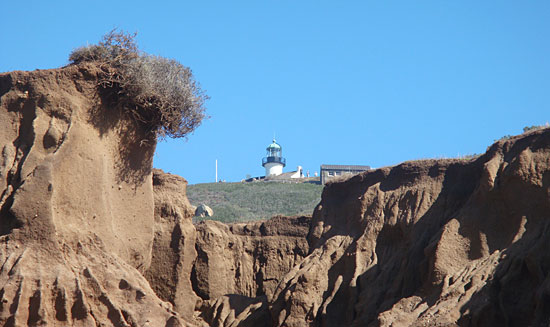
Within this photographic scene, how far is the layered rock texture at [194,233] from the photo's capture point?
21797mm

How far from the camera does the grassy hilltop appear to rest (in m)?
73.9

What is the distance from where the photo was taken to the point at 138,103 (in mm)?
25406

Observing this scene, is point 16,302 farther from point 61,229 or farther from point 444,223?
point 444,223

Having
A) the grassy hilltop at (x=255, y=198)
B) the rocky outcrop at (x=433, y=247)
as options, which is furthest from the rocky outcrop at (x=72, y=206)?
the grassy hilltop at (x=255, y=198)

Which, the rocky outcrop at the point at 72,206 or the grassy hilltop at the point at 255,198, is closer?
the rocky outcrop at the point at 72,206

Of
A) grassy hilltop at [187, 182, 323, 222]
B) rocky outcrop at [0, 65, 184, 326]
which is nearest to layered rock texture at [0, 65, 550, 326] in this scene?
rocky outcrop at [0, 65, 184, 326]

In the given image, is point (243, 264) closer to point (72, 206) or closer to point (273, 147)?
point (72, 206)

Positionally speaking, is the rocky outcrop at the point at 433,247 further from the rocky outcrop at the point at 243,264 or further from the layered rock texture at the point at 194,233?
the rocky outcrop at the point at 243,264

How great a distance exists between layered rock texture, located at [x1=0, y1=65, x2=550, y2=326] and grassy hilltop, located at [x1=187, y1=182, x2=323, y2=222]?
3701 centimetres

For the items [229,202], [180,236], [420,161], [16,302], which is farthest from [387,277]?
[229,202]

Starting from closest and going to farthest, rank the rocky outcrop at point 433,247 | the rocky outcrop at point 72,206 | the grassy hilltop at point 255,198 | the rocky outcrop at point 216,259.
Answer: the rocky outcrop at point 72,206
the rocky outcrop at point 433,247
the rocky outcrop at point 216,259
the grassy hilltop at point 255,198

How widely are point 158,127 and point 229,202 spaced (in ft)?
177

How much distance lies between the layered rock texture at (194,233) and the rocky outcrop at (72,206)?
0.10 feet

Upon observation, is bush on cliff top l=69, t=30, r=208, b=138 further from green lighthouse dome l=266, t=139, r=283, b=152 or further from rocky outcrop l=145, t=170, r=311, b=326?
green lighthouse dome l=266, t=139, r=283, b=152
